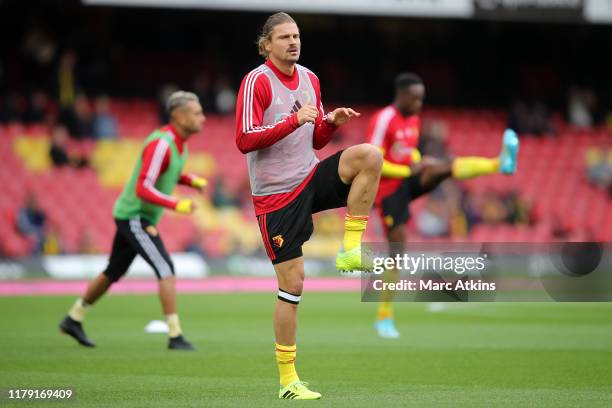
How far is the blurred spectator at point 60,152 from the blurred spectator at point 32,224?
6.47 feet

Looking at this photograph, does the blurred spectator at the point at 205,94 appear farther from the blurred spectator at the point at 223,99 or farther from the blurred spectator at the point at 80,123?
the blurred spectator at the point at 80,123

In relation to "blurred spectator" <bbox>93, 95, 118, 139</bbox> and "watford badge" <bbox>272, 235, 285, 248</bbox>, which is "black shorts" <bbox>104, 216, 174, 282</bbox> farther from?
"blurred spectator" <bbox>93, 95, 118, 139</bbox>

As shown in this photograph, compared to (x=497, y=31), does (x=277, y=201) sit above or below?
below

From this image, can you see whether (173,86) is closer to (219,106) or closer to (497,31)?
(219,106)

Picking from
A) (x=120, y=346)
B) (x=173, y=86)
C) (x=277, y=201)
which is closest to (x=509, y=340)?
(x=120, y=346)

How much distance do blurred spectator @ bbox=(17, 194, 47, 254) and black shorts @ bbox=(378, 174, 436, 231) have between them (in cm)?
1230

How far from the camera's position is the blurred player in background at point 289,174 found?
742cm

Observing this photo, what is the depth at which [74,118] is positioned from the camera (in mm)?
25719

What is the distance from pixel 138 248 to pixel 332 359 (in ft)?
8.14

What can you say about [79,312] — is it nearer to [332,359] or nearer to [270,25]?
[332,359]

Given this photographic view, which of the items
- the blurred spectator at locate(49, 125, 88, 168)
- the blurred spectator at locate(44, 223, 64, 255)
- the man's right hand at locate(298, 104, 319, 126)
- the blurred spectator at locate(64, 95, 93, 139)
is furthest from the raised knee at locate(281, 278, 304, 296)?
the blurred spectator at locate(64, 95, 93, 139)

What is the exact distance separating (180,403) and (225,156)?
2062 centimetres

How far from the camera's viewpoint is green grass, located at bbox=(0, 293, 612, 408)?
756cm

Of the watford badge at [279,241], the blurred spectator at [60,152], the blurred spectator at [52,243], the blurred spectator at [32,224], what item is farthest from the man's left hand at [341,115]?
the blurred spectator at [60,152]
